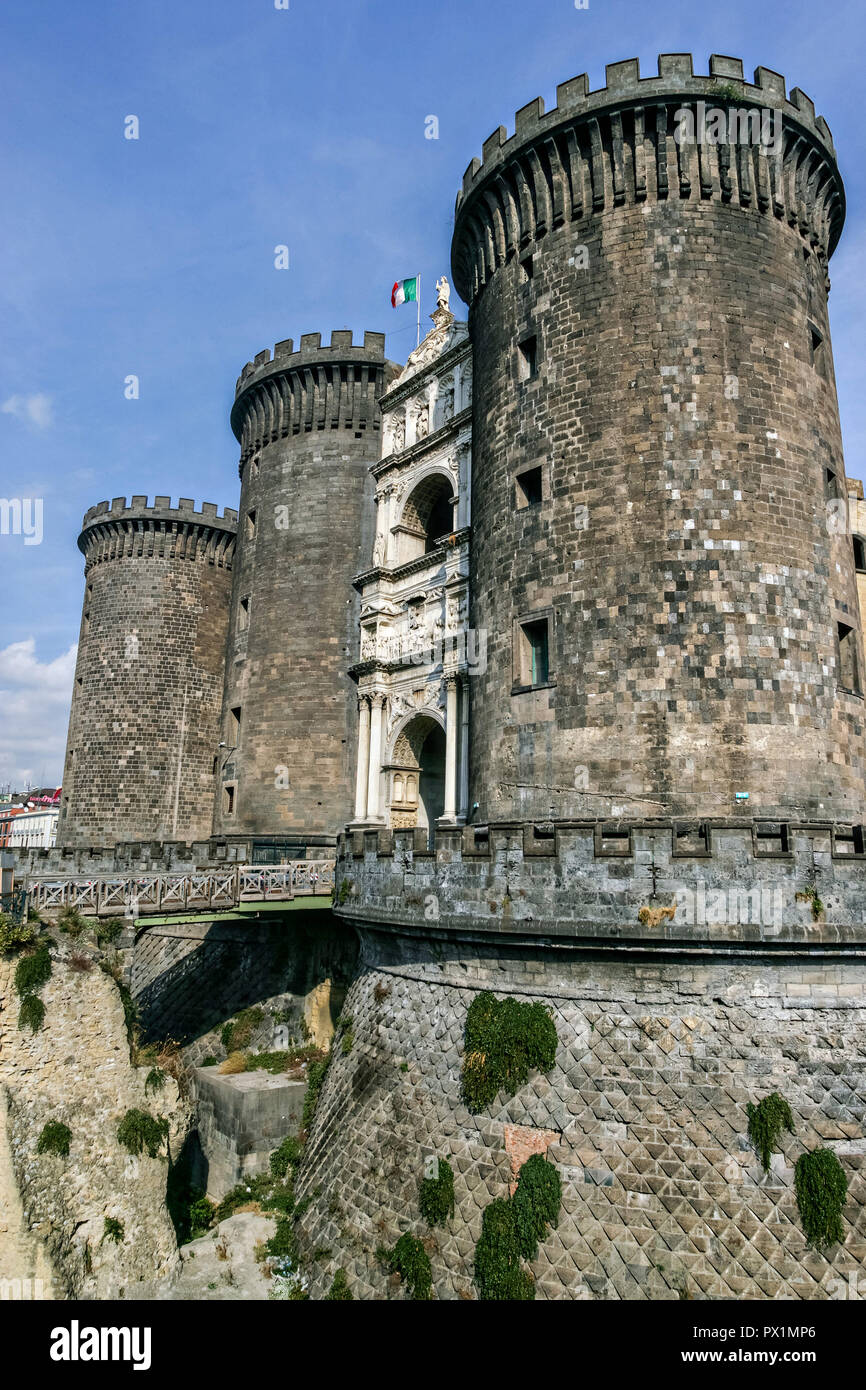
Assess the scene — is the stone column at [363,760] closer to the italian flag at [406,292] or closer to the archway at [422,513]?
the archway at [422,513]

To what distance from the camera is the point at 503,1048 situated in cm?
1143

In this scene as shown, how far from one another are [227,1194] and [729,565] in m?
14.4

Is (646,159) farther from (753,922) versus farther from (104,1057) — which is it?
(104,1057)

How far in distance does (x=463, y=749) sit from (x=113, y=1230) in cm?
1163

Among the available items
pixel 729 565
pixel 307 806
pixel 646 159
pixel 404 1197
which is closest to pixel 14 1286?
pixel 404 1197

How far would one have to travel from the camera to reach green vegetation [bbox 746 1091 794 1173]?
970 centimetres

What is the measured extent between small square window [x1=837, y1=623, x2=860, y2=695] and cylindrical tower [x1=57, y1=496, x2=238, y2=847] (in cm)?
2536

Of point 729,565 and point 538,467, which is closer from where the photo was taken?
point 729,565

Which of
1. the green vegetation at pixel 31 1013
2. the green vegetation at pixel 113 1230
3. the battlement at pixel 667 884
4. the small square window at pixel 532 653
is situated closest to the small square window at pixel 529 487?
the small square window at pixel 532 653

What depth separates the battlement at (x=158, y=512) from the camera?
3612cm

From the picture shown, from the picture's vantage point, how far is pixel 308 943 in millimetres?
20406

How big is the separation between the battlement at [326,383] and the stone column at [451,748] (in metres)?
12.4

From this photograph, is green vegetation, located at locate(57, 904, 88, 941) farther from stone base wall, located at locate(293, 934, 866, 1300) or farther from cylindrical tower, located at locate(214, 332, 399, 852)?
cylindrical tower, located at locate(214, 332, 399, 852)

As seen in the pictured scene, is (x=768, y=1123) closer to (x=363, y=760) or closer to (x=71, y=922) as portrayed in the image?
(x=71, y=922)
